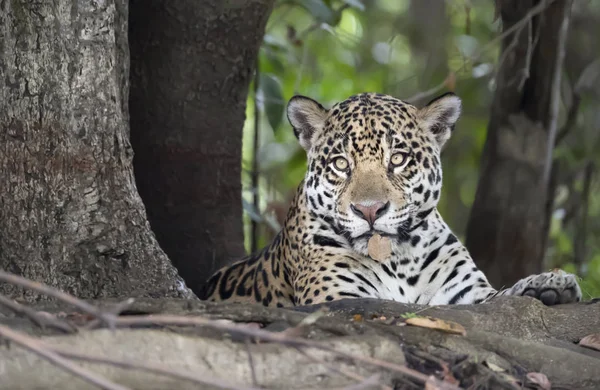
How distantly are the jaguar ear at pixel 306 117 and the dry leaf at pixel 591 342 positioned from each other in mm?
2374

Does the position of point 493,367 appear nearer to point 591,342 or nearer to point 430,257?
point 591,342

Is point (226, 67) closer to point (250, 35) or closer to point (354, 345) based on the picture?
point (250, 35)

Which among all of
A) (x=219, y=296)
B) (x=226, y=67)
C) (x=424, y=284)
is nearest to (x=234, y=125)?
(x=226, y=67)

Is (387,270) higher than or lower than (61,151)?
lower

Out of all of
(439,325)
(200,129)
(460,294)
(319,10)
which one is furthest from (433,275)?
(319,10)

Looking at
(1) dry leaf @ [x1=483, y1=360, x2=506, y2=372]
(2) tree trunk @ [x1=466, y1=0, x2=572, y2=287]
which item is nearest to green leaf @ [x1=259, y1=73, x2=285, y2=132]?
(2) tree trunk @ [x1=466, y1=0, x2=572, y2=287]

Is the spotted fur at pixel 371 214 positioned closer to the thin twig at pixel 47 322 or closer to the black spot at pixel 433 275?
the black spot at pixel 433 275

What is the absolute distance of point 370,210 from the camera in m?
5.98

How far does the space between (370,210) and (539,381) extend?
5.64 ft

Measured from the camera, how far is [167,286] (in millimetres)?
5887

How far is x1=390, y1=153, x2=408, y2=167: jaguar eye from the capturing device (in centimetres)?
632

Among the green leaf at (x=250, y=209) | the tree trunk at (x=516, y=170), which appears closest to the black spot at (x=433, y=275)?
the green leaf at (x=250, y=209)

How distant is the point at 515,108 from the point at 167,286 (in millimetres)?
4744

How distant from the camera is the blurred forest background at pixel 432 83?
9.73m
